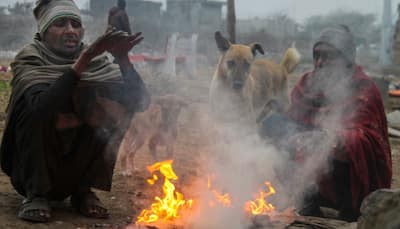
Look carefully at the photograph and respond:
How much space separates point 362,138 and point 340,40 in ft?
2.70

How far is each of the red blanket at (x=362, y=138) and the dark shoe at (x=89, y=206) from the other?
176 cm

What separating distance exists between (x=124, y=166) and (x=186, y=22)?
A: 583 centimetres

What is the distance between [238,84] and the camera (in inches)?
319

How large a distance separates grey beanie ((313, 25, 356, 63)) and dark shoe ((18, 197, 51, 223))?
2.49m

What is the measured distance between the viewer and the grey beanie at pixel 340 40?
4.68 meters

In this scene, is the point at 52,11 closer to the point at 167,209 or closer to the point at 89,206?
the point at 89,206

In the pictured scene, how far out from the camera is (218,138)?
6.84 metres

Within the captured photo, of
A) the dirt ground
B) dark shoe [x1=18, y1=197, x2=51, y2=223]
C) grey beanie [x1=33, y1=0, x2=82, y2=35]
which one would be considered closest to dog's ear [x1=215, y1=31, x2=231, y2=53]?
the dirt ground

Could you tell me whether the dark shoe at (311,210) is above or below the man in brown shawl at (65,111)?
below

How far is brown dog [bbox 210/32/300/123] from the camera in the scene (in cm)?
796

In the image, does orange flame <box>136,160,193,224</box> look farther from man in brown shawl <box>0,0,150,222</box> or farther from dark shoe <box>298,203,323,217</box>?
dark shoe <box>298,203,323,217</box>

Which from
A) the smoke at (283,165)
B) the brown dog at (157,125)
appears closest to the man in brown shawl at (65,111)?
the smoke at (283,165)

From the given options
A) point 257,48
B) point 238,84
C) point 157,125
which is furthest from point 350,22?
point 257,48

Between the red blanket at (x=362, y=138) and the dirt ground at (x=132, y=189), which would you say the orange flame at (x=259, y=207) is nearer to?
the red blanket at (x=362, y=138)
